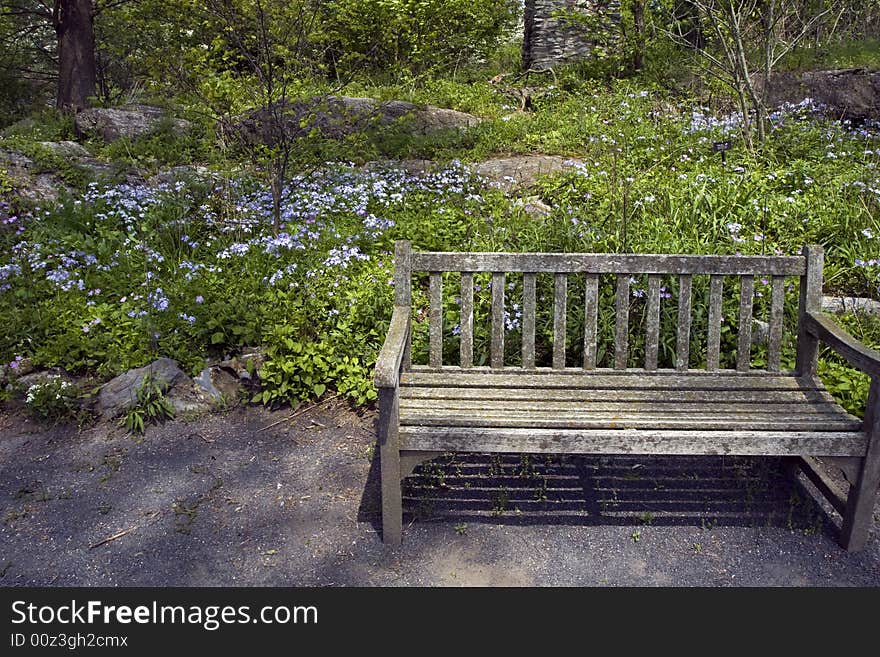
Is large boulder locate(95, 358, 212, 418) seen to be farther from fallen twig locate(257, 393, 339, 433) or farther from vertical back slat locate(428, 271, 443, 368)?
vertical back slat locate(428, 271, 443, 368)

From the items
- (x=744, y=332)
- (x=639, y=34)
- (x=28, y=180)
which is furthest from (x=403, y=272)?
(x=639, y=34)

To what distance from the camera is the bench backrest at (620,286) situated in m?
3.33

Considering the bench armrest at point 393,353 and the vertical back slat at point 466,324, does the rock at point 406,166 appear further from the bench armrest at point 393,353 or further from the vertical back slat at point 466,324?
the bench armrest at point 393,353

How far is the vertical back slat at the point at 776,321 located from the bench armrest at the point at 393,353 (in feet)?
5.74

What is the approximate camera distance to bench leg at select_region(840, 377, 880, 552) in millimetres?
2740

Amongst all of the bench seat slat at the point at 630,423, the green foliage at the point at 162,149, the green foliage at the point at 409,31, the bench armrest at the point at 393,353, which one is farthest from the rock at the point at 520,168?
the green foliage at the point at 409,31

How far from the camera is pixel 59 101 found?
10469 mm

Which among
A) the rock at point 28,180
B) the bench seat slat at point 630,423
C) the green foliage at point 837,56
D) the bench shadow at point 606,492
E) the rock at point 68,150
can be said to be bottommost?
the bench shadow at point 606,492

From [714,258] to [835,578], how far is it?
56.9 inches

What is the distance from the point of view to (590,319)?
345 centimetres

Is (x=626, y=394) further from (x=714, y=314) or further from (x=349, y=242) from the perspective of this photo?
(x=349, y=242)

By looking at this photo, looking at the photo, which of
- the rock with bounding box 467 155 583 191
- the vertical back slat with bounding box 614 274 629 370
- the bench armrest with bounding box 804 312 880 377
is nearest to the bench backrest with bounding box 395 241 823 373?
the vertical back slat with bounding box 614 274 629 370

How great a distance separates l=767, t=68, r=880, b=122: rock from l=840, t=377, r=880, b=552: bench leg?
22.1ft

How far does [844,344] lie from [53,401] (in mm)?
4052
